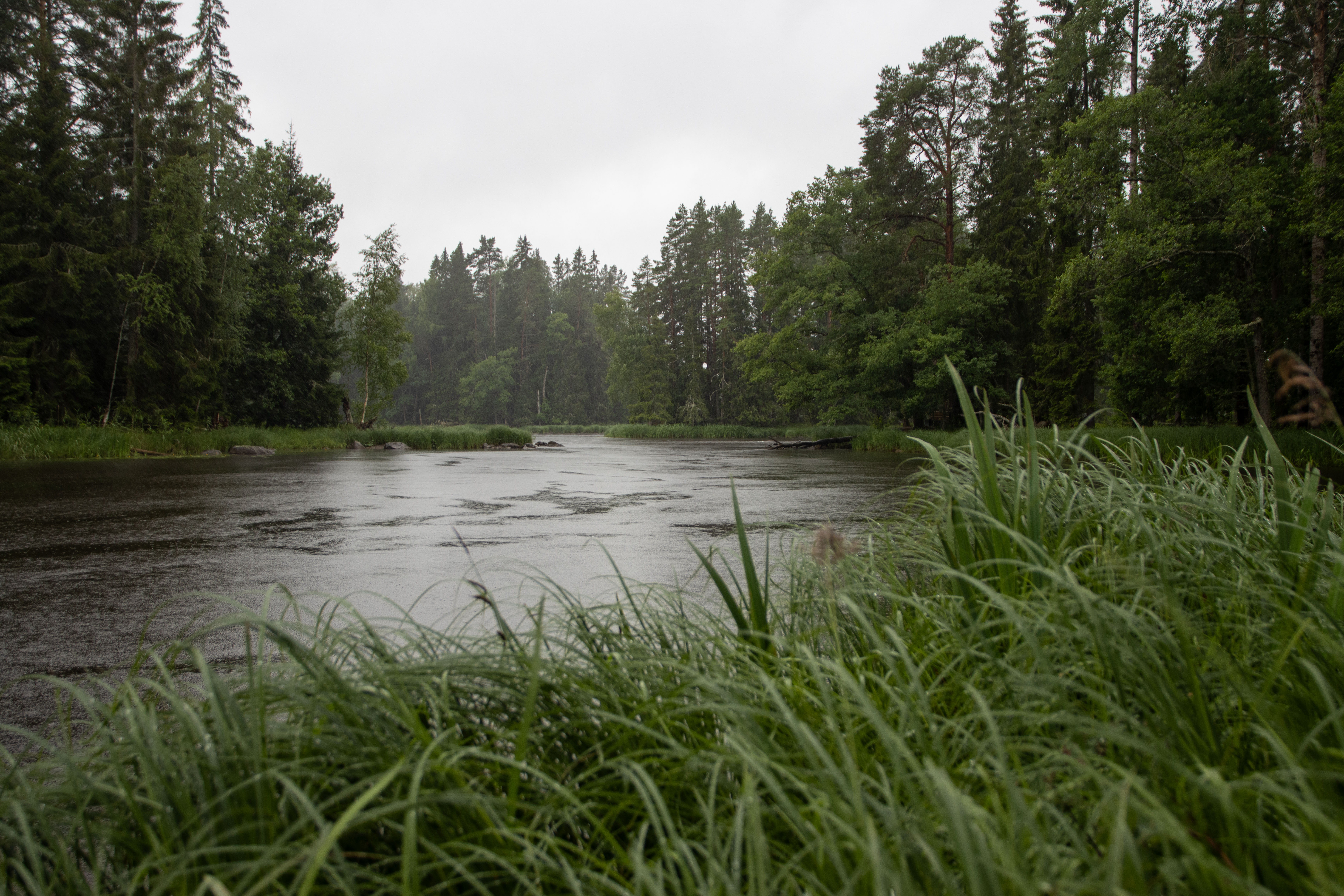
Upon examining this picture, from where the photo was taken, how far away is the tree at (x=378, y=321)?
33.3 metres

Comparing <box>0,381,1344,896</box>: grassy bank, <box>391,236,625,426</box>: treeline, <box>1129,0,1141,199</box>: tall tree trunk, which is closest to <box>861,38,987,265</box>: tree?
<box>1129,0,1141,199</box>: tall tree trunk

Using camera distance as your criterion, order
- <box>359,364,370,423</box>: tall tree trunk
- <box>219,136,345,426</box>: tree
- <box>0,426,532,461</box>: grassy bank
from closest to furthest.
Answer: <box>0,426,532,461</box>: grassy bank
<box>219,136,345,426</box>: tree
<box>359,364,370,423</box>: tall tree trunk

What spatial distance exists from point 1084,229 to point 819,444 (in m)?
11.6

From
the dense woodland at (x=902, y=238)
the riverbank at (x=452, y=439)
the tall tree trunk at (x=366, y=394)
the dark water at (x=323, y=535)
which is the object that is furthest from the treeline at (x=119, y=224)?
the dark water at (x=323, y=535)

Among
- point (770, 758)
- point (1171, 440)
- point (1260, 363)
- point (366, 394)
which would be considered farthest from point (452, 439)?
point (770, 758)

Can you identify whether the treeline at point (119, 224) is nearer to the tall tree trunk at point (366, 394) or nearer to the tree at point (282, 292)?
the tree at point (282, 292)

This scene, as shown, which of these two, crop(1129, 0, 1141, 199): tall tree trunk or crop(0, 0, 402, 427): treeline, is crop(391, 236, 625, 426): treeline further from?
crop(1129, 0, 1141, 199): tall tree trunk

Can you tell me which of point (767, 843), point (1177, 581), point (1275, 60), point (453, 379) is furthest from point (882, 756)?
point (453, 379)

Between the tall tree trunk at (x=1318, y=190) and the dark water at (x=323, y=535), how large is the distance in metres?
9.91

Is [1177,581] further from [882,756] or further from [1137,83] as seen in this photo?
[1137,83]

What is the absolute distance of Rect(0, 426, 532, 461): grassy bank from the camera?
16297mm

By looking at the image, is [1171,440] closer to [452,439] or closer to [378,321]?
[452,439]

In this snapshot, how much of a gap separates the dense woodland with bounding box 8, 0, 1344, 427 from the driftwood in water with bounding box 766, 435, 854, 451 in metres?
1.28

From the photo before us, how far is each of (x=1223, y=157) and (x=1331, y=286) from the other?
11.2 ft
